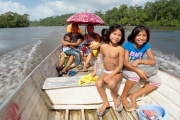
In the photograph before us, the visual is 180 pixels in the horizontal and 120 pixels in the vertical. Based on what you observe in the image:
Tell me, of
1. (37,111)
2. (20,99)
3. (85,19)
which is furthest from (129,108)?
(85,19)

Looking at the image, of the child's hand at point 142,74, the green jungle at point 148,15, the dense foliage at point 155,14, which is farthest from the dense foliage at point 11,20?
the child's hand at point 142,74

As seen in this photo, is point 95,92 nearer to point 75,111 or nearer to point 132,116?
point 75,111

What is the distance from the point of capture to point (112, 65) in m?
2.59

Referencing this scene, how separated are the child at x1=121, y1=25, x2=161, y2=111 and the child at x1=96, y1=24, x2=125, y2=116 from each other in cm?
13

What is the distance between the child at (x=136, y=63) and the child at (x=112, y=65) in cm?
13

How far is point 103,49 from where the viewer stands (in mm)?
2670

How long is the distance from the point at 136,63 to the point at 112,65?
0.39 m

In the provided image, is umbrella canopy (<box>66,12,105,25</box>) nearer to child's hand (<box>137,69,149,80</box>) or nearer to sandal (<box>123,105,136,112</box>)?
child's hand (<box>137,69,149,80</box>)

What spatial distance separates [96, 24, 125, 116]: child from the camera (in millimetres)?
2419

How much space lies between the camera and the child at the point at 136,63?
251cm

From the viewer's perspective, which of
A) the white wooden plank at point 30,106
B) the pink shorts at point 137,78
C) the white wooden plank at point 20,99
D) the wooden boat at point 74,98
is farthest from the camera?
the pink shorts at point 137,78

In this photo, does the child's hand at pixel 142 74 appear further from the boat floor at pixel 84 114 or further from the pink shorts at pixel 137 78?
the boat floor at pixel 84 114

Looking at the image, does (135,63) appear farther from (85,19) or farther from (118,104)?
(85,19)

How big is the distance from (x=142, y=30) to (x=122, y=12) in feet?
210
